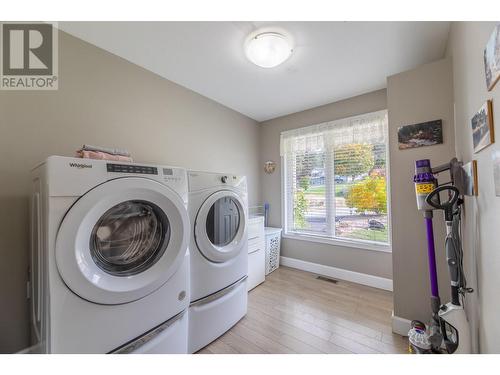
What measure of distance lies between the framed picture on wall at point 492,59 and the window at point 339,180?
5.15 ft

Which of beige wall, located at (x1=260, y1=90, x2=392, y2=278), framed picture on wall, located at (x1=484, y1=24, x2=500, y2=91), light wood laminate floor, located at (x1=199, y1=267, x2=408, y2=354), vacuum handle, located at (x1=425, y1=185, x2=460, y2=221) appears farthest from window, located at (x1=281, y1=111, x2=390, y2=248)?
framed picture on wall, located at (x1=484, y1=24, x2=500, y2=91)

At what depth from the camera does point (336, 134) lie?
2559 millimetres

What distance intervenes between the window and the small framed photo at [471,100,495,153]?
142 centimetres

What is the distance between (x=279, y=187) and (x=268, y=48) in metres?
1.99

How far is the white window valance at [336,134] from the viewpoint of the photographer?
89.7 inches

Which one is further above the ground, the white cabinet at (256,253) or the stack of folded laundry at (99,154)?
the stack of folded laundry at (99,154)

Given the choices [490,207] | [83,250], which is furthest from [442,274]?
[83,250]

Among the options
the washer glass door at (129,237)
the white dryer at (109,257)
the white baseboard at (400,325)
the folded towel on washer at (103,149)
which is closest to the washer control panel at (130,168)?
the white dryer at (109,257)

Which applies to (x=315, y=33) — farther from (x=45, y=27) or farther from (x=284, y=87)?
(x=45, y=27)

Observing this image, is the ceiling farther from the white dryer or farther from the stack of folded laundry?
the white dryer

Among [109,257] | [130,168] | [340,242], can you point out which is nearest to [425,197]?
[340,242]

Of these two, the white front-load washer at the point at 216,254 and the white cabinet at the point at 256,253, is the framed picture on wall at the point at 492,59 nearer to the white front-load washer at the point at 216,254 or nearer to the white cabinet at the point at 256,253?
the white front-load washer at the point at 216,254

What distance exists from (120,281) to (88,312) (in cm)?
16
